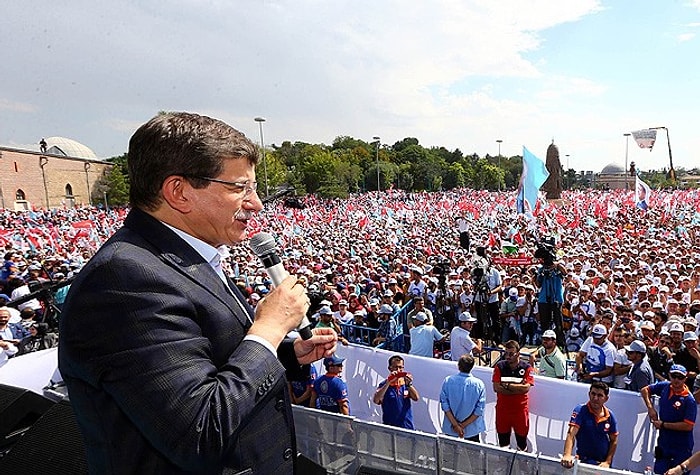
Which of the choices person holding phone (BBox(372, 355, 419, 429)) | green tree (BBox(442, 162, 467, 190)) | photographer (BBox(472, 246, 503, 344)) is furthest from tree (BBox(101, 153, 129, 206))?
person holding phone (BBox(372, 355, 419, 429))

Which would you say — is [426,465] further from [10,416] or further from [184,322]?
[184,322]

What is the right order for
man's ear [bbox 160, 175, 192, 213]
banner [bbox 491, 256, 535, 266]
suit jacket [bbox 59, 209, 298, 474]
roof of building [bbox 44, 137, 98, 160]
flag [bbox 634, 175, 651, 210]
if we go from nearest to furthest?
suit jacket [bbox 59, 209, 298, 474] → man's ear [bbox 160, 175, 192, 213] → banner [bbox 491, 256, 535, 266] → flag [bbox 634, 175, 651, 210] → roof of building [bbox 44, 137, 98, 160]

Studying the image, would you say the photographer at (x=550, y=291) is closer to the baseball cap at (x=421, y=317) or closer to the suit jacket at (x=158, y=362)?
the baseball cap at (x=421, y=317)

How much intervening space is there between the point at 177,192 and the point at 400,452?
389 centimetres

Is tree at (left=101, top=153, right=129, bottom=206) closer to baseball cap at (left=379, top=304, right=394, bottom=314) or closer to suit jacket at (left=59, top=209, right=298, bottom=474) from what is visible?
baseball cap at (left=379, top=304, right=394, bottom=314)

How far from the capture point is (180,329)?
45.1 inches

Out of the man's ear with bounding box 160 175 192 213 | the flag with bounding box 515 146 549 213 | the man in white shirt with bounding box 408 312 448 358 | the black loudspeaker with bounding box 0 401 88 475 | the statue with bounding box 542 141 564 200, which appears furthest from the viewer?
the statue with bounding box 542 141 564 200

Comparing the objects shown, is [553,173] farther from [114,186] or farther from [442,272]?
[114,186]

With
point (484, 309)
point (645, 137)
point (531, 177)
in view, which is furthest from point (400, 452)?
point (645, 137)

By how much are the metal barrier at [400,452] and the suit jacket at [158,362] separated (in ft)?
9.62

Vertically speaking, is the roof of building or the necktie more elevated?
the roof of building

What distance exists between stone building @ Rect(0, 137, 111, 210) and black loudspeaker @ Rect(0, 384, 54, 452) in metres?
53.5

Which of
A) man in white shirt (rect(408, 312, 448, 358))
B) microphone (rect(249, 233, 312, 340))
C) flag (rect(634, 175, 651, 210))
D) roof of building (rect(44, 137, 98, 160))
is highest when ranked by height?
roof of building (rect(44, 137, 98, 160))

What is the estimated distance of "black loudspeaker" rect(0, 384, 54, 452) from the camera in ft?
11.7
